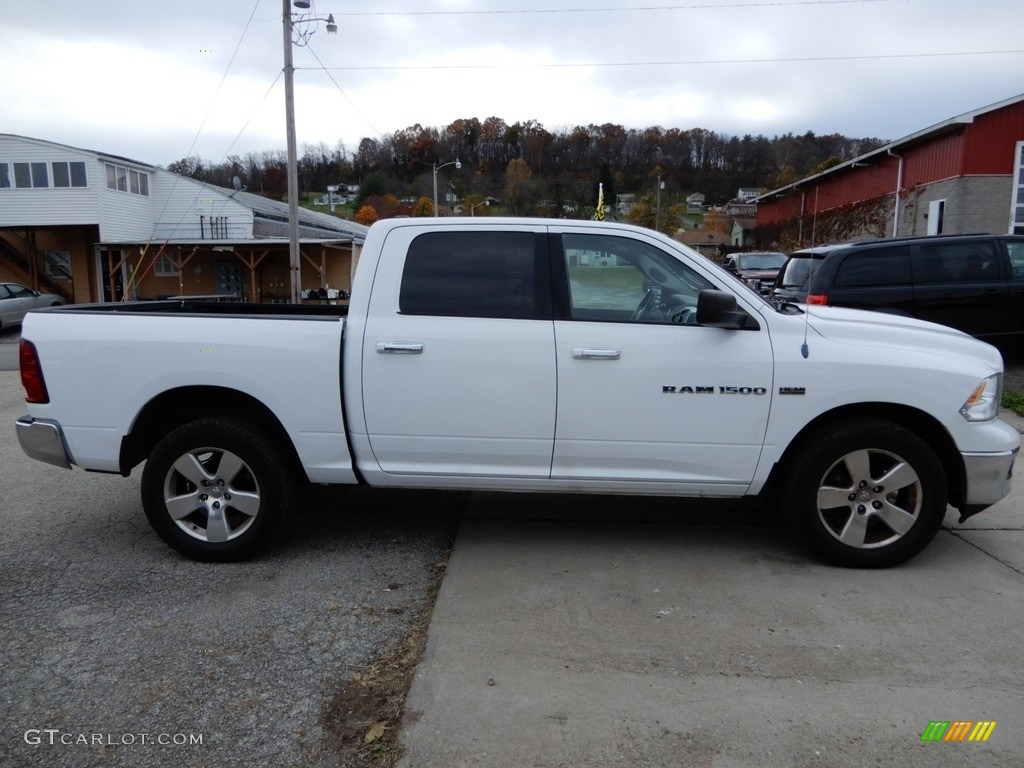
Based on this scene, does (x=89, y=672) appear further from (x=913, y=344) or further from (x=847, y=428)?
(x=913, y=344)

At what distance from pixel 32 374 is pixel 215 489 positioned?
122 cm

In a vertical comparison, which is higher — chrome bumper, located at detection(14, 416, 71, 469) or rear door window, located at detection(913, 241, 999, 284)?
rear door window, located at detection(913, 241, 999, 284)

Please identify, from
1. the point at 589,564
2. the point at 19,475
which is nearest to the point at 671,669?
the point at 589,564

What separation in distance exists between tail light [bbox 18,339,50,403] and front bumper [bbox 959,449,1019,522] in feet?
16.8

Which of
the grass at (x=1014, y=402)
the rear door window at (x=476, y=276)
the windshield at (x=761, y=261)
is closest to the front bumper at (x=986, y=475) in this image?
the rear door window at (x=476, y=276)

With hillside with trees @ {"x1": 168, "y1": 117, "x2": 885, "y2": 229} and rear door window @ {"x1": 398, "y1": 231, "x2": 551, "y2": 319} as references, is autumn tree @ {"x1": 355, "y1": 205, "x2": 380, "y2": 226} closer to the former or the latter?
hillside with trees @ {"x1": 168, "y1": 117, "x2": 885, "y2": 229}

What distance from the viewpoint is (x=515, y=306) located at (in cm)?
441

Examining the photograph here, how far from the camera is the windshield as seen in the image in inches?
898

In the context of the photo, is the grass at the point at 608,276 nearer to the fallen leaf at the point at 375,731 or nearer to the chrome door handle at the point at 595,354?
the chrome door handle at the point at 595,354

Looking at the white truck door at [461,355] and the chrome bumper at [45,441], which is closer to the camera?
the white truck door at [461,355]

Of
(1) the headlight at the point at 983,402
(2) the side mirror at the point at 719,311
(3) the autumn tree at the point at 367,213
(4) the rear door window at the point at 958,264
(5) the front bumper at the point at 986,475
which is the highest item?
(3) the autumn tree at the point at 367,213

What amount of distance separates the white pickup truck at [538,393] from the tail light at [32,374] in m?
0.01

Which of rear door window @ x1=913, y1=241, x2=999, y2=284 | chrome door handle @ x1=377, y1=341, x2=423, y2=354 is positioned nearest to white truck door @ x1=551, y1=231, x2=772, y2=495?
chrome door handle @ x1=377, y1=341, x2=423, y2=354

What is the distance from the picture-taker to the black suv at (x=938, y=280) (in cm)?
941
